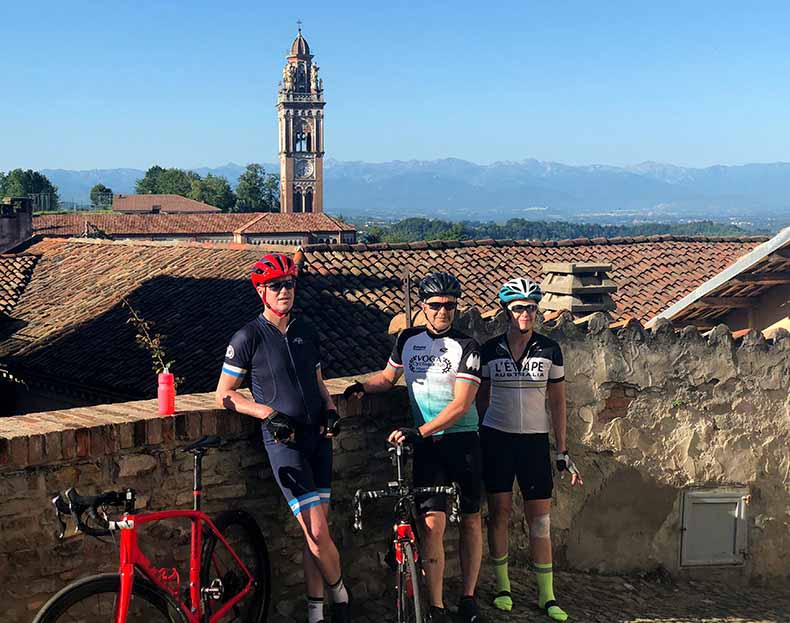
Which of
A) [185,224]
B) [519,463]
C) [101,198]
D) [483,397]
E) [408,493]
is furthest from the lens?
[101,198]

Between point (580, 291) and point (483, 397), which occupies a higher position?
point (580, 291)

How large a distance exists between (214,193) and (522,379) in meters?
112

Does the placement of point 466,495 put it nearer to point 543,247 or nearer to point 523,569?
point 523,569

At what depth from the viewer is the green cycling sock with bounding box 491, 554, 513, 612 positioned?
530 centimetres

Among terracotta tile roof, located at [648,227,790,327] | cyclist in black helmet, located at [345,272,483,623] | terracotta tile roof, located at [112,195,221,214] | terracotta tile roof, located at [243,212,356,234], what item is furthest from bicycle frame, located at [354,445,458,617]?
terracotta tile roof, located at [112,195,221,214]

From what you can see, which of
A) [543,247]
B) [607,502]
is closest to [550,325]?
[607,502]

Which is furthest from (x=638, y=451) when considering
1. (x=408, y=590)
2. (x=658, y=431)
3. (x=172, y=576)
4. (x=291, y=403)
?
(x=172, y=576)

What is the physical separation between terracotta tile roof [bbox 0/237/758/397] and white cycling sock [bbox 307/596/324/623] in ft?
33.4

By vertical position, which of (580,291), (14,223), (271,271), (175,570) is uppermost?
(14,223)

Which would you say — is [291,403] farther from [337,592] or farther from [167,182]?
[167,182]

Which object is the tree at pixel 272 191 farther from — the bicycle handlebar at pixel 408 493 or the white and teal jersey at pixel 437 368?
the bicycle handlebar at pixel 408 493

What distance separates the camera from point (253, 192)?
11438cm

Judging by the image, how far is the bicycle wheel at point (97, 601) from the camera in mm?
3521

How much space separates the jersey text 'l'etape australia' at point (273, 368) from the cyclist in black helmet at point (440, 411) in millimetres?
612
